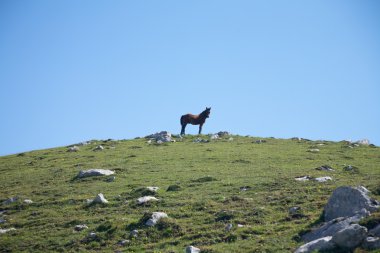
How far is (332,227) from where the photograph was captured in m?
16.9

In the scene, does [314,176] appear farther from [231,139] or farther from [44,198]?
[231,139]

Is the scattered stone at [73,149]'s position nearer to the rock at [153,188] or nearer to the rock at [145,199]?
the rock at [153,188]

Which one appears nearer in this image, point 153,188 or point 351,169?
point 153,188

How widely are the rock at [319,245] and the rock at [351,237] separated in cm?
27

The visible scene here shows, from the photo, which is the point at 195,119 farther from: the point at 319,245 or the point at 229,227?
the point at 319,245

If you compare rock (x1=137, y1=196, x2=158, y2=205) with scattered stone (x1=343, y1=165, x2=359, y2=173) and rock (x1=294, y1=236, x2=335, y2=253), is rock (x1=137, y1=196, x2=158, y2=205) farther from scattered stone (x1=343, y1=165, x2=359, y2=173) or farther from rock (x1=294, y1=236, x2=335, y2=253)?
scattered stone (x1=343, y1=165, x2=359, y2=173)

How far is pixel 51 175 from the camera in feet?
122

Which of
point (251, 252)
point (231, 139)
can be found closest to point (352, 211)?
point (251, 252)

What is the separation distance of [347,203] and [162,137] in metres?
33.9

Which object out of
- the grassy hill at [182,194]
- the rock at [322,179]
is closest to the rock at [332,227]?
the grassy hill at [182,194]

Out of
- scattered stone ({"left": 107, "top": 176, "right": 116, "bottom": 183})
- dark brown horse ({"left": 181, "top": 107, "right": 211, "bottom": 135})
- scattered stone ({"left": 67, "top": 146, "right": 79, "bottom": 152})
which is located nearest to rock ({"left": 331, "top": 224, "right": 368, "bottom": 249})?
scattered stone ({"left": 107, "top": 176, "right": 116, "bottom": 183})

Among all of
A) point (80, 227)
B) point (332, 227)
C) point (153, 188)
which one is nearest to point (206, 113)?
point (153, 188)

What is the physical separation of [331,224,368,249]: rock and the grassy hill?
214 centimetres

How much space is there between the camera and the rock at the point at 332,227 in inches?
651
